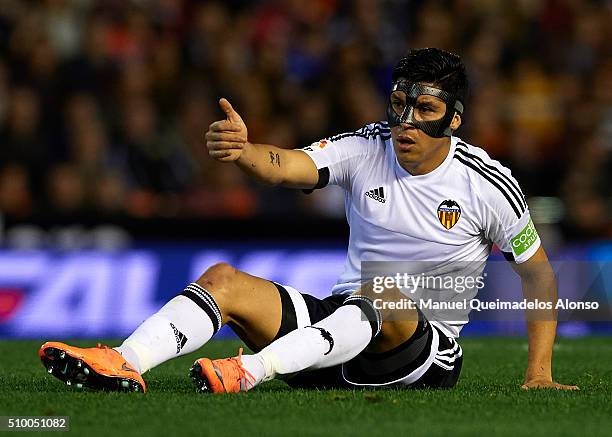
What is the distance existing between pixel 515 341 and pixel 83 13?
6.45m

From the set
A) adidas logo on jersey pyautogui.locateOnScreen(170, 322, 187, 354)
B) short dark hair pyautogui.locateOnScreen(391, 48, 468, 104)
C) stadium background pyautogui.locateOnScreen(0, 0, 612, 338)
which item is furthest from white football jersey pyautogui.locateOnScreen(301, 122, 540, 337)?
stadium background pyautogui.locateOnScreen(0, 0, 612, 338)

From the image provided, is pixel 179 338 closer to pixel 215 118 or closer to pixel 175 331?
pixel 175 331

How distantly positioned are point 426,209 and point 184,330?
1.41 metres

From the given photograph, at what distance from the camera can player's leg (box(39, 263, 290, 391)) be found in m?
5.52

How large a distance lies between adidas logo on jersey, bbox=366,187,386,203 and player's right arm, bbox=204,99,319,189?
0.98 ft

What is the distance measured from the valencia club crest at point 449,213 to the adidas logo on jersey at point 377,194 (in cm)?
29

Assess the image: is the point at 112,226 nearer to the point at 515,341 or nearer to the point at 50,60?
the point at 50,60

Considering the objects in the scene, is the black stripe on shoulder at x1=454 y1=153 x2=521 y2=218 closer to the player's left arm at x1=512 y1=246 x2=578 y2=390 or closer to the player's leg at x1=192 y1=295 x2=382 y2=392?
the player's left arm at x1=512 y1=246 x2=578 y2=390

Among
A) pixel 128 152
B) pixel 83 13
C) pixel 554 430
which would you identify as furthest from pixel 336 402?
pixel 83 13

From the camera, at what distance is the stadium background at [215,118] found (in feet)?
36.8

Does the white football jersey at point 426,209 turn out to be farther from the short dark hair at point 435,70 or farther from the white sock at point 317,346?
the white sock at point 317,346

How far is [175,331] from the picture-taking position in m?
5.73

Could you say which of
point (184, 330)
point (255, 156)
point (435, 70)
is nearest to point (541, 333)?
point (435, 70)

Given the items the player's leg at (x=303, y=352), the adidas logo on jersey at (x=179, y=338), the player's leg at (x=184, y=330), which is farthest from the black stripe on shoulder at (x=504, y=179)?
the adidas logo on jersey at (x=179, y=338)
